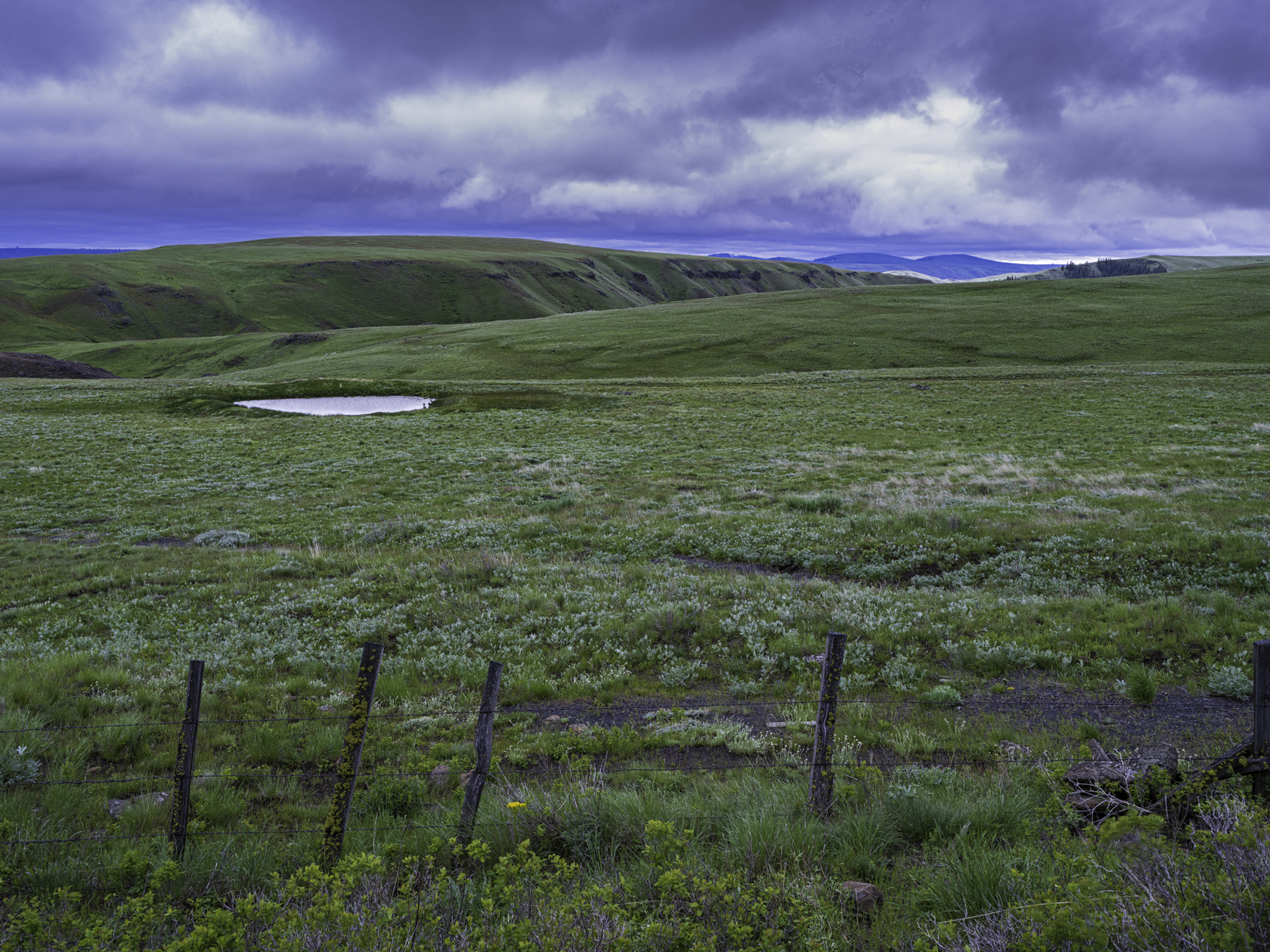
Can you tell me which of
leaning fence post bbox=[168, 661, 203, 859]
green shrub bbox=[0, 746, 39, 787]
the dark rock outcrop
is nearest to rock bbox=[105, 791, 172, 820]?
green shrub bbox=[0, 746, 39, 787]

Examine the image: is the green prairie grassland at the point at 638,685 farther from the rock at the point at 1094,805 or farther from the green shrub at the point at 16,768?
the rock at the point at 1094,805

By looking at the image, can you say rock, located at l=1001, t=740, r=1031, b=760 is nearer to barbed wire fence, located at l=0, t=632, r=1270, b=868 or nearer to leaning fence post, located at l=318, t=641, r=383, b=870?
barbed wire fence, located at l=0, t=632, r=1270, b=868

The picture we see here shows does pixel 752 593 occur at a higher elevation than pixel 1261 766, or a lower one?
lower

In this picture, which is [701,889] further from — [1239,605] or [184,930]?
[1239,605]

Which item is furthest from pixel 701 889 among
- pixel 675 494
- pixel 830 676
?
pixel 675 494

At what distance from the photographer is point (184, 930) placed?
444 cm

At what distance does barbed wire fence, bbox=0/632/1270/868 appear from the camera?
5.23 m

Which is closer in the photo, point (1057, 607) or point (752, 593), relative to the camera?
point (1057, 607)

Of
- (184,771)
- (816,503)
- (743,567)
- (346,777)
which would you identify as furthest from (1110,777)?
(816,503)

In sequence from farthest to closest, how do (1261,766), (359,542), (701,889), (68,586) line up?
(359,542) < (68,586) < (1261,766) < (701,889)

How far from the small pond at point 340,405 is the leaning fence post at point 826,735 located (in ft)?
164

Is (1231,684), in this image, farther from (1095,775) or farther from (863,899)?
(863,899)

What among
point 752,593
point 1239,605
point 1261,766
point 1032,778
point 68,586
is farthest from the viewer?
point 68,586

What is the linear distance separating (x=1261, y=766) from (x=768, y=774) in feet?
13.3
